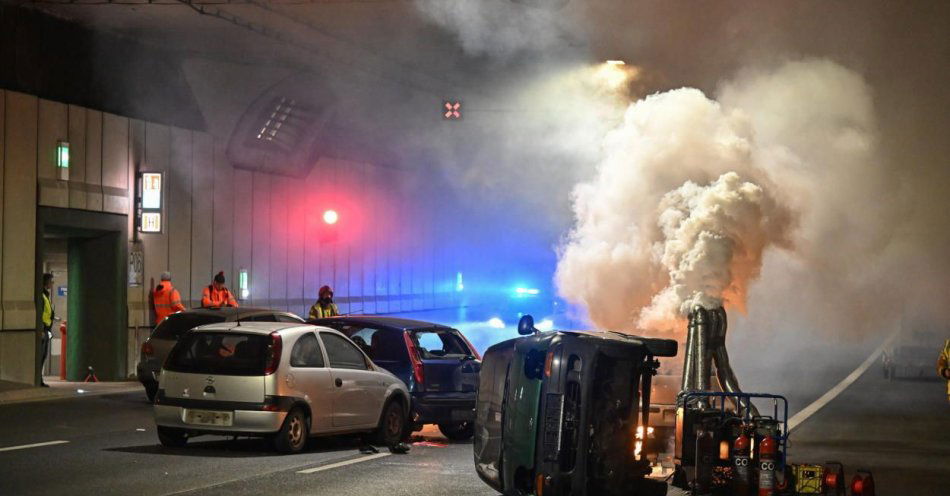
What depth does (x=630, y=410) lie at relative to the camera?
32.3 feet

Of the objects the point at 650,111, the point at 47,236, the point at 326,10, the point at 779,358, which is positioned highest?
the point at 326,10

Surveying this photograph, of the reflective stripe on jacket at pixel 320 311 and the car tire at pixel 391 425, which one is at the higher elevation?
the reflective stripe on jacket at pixel 320 311

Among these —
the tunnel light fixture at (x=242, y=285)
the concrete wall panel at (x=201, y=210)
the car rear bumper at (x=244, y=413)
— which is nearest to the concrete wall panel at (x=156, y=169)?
the concrete wall panel at (x=201, y=210)

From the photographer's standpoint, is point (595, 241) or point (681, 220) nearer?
point (681, 220)

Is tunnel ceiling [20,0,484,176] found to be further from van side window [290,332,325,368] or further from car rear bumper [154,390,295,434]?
car rear bumper [154,390,295,434]

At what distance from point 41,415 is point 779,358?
1148 inches

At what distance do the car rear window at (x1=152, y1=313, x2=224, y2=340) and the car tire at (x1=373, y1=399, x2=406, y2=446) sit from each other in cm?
487

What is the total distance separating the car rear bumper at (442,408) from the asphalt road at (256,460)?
40 cm

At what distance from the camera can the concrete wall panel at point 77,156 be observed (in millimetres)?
23484

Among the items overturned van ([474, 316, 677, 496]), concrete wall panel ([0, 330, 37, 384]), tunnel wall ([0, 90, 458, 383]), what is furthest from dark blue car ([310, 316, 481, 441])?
tunnel wall ([0, 90, 458, 383])

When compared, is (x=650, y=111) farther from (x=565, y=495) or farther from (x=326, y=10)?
(x=565, y=495)

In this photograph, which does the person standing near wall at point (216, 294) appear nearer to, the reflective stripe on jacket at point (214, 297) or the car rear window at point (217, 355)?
the reflective stripe on jacket at point (214, 297)

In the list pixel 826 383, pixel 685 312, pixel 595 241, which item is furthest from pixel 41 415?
pixel 826 383

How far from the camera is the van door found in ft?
46.4
